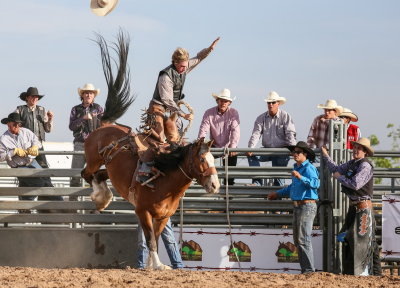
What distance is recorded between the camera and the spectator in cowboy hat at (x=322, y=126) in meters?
12.2

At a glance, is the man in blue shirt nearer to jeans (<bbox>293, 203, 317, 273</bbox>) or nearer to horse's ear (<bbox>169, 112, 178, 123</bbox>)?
jeans (<bbox>293, 203, 317, 273</bbox>)

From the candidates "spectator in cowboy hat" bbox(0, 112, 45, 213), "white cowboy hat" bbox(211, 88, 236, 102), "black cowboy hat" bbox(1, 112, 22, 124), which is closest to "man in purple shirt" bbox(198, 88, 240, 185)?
"white cowboy hat" bbox(211, 88, 236, 102)

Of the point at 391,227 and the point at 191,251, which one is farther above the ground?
the point at 391,227

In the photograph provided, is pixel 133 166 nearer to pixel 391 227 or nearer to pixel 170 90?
pixel 170 90

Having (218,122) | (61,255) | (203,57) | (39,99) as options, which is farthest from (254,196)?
(39,99)

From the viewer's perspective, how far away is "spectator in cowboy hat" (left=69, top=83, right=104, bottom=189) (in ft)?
41.8

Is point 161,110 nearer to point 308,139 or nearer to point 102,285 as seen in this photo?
point 308,139

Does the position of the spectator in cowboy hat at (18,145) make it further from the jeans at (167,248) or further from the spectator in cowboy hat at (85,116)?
the jeans at (167,248)

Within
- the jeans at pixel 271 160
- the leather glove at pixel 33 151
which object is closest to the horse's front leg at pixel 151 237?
the jeans at pixel 271 160

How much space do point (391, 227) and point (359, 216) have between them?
2.30 feet

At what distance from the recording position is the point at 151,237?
10.6m

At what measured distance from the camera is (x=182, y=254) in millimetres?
11297

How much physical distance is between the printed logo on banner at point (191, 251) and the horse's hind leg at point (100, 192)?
117cm

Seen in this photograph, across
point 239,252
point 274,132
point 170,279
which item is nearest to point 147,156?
point 239,252
